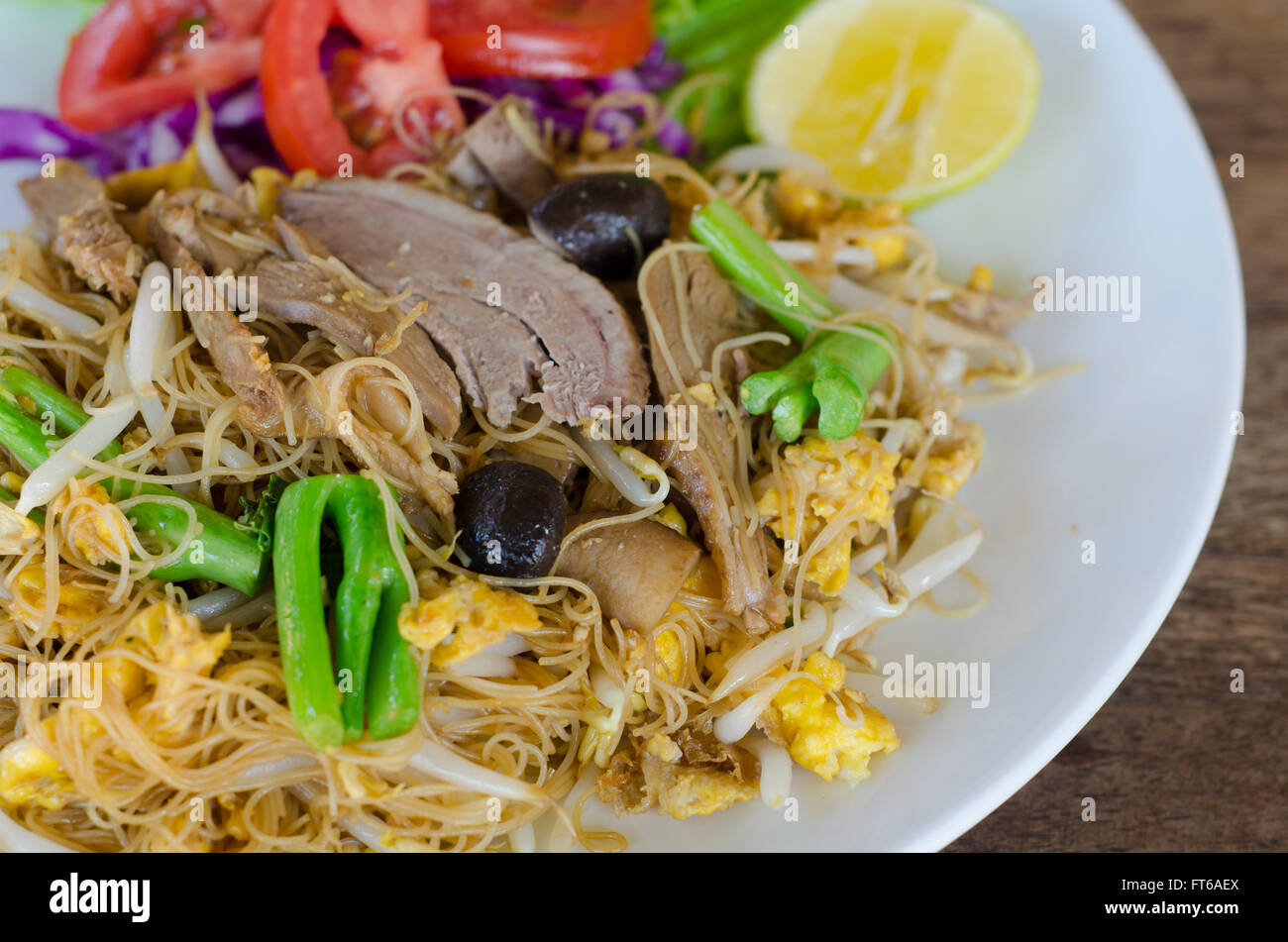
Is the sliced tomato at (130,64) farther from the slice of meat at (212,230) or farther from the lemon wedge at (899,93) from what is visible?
the lemon wedge at (899,93)

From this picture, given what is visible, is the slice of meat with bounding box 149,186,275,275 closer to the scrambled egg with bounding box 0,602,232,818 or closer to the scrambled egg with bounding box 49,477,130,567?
the scrambled egg with bounding box 49,477,130,567

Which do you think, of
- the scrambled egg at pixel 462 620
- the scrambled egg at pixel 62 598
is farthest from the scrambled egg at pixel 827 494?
the scrambled egg at pixel 62 598

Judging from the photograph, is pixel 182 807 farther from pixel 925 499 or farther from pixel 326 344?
pixel 925 499

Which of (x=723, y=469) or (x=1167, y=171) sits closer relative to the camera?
(x=723, y=469)

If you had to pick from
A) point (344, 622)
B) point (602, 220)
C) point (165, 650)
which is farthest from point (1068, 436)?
point (165, 650)

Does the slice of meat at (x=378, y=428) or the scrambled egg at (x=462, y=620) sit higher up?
the slice of meat at (x=378, y=428)

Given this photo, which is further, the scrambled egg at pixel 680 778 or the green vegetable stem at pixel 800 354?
the green vegetable stem at pixel 800 354
